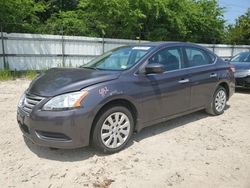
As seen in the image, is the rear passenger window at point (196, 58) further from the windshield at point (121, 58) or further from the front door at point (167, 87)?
the windshield at point (121, 58)

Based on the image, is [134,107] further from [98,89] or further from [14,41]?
[14,41]

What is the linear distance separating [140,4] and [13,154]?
1290 cm

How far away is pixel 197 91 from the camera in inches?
227

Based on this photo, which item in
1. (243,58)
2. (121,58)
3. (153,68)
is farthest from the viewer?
(243,58)

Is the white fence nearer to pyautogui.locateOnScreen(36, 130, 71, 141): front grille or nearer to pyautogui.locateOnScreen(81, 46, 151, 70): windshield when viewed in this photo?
pyautogui.locateOnScreen(81, 46, 151, 70): windshield

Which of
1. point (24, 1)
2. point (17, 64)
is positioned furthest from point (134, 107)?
point (24, 1)

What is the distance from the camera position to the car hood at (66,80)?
407cm

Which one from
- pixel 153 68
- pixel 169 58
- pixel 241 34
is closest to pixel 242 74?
pixel 169 58

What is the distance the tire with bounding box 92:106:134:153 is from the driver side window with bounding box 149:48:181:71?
106 centimetres

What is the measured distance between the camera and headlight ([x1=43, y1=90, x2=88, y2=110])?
12.9 feet

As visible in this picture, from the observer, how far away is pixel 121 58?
5.19 metres

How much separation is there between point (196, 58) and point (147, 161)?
263 cm

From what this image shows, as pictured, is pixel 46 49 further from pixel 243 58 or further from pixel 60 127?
pixel 60 127

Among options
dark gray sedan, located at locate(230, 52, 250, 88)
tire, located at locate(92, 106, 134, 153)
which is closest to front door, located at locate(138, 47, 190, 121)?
tire, located at locate(92, 106, 134, 153)
